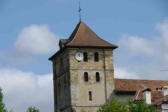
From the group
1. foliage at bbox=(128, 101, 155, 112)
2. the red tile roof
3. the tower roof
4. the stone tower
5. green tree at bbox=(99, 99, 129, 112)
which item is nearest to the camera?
foliage at bbox=(128, 101, 155, 112)

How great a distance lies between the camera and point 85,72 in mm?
87250

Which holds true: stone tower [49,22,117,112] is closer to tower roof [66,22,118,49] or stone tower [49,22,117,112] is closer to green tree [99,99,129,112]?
tower roof [66,22,118,49]

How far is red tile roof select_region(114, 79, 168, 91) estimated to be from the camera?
87.4 m

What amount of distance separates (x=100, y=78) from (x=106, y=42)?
13.9 feet

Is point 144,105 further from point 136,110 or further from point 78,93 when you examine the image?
point 78,93

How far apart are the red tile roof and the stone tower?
104 centimetres

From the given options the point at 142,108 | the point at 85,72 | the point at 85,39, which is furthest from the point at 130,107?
the point at 85,39

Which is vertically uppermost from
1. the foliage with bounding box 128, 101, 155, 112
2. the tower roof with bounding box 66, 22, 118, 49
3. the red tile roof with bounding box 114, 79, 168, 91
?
the tower roof with bounding box 66, 22, 118, 49

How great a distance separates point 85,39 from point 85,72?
389 centimetres

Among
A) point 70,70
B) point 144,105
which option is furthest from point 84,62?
point 144,105

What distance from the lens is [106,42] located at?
292 feet

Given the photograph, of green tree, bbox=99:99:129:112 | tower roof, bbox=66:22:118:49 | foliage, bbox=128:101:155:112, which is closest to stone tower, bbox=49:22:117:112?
tower roof, bbox=66:22:118:49

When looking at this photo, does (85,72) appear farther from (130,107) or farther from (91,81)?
(130,107)

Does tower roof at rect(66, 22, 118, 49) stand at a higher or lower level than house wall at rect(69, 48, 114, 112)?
higher
